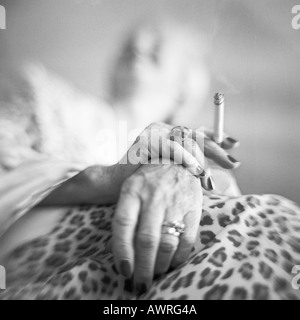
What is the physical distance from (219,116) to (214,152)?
70 millimetres

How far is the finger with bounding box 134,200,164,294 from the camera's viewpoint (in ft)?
1.71

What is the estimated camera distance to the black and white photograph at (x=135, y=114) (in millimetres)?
600

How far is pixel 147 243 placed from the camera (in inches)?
20.4

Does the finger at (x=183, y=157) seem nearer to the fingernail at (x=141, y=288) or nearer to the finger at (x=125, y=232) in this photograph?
the finger at (x=125, y=232)

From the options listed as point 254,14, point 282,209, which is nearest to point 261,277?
point 282,209

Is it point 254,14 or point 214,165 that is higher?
point 254,14

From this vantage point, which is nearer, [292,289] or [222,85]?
[292,289]

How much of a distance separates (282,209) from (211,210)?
0.43 feet

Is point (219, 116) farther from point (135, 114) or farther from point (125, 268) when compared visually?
point (125, 268)

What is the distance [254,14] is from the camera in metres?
0.64

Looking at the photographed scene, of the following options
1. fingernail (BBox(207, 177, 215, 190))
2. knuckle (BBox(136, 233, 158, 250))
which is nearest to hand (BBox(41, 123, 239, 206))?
fingernail (BBox(207, 177, 215, 190))

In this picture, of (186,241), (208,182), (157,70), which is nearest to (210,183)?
(208,182)

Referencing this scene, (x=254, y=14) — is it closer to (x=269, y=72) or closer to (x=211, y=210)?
(x=269, y=72)

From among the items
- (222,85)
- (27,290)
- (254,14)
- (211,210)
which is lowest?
(27,290)
